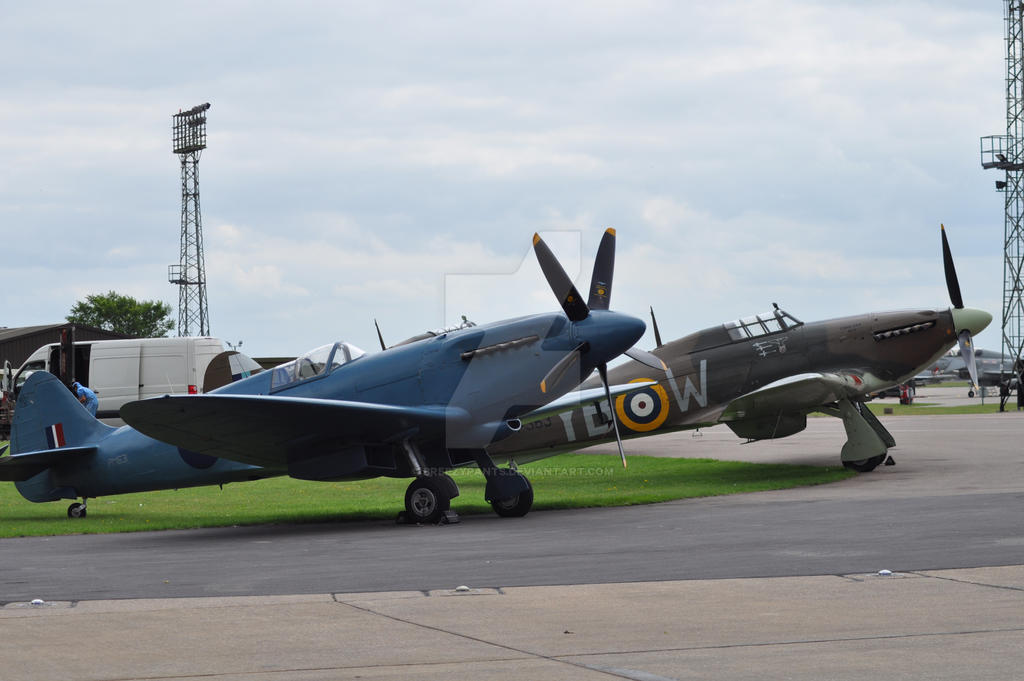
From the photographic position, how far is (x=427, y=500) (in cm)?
1368

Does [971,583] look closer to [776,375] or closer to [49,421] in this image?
[49,421]

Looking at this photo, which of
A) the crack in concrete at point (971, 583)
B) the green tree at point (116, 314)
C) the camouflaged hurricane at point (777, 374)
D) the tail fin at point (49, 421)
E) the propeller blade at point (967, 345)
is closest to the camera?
the crack in concrete at point (971, 583)

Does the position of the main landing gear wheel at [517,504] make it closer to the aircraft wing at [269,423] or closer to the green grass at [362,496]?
the green grass at [362,496]

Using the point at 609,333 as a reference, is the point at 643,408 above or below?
below

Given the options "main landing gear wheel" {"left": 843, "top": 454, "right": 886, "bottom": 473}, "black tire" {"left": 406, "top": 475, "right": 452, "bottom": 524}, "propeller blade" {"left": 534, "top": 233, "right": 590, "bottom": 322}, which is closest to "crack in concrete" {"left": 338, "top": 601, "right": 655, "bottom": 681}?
"black tire" {"left": 406, "top": 475, "right": 452, "bottom": 524}

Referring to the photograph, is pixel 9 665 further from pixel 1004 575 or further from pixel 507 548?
pixel 1004 575

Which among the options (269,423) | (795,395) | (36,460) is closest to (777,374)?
(795,395)

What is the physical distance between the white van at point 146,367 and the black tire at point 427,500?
A: 81.1ft

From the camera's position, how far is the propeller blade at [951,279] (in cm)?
2097

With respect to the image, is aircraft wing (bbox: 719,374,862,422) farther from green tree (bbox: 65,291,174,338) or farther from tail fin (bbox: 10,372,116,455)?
green tree (bbox: 65,291,174,338)

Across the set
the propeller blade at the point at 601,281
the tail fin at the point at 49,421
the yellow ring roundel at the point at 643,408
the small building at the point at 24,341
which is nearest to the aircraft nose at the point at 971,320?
the yellow ring roundel at the point at 643,408

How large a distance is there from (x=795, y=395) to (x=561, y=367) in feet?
24.5

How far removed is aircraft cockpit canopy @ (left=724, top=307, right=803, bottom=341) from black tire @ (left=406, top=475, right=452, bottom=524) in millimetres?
8873

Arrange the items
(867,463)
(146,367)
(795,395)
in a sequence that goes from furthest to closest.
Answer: (146,367)
(867,463)
(795,395)
